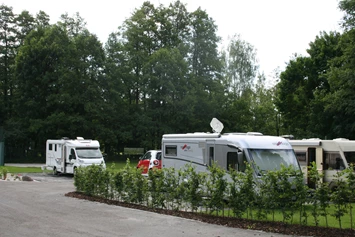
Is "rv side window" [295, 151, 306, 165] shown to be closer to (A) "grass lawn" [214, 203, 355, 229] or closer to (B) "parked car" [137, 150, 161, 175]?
(A) "grass lawn" [214, 203, 355, 229]

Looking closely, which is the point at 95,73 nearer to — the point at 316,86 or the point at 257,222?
the point at 316,86

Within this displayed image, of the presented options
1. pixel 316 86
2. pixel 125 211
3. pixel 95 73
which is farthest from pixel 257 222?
pixel 95 73

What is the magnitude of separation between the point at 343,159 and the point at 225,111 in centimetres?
3732

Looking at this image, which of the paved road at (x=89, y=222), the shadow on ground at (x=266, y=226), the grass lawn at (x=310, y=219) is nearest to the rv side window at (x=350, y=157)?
the grass lawn at (x=310, y=219)

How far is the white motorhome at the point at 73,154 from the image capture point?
97.4ft

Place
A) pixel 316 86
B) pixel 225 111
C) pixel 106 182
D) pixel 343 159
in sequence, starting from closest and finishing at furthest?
pixel 106 182
pixel 343 159
pixel 316 86
pixel 225 111

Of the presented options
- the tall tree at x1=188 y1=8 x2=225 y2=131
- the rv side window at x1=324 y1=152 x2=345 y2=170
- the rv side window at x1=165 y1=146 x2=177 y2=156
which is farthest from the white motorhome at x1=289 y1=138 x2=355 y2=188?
the tall tree at x1=188 y1=8 x2=225 y2=131

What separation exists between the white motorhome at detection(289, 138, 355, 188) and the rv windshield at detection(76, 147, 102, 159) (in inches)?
586

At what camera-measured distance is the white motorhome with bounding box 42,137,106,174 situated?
29694 mm

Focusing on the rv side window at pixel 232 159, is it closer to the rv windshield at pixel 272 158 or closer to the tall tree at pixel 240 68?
the rv windshield at pixel 272 158

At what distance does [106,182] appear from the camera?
1686cm

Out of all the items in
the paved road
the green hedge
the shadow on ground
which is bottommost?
the paved road

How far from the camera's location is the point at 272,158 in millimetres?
15875

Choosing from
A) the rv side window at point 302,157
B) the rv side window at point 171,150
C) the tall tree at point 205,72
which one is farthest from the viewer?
the tall tree at point 205,72
